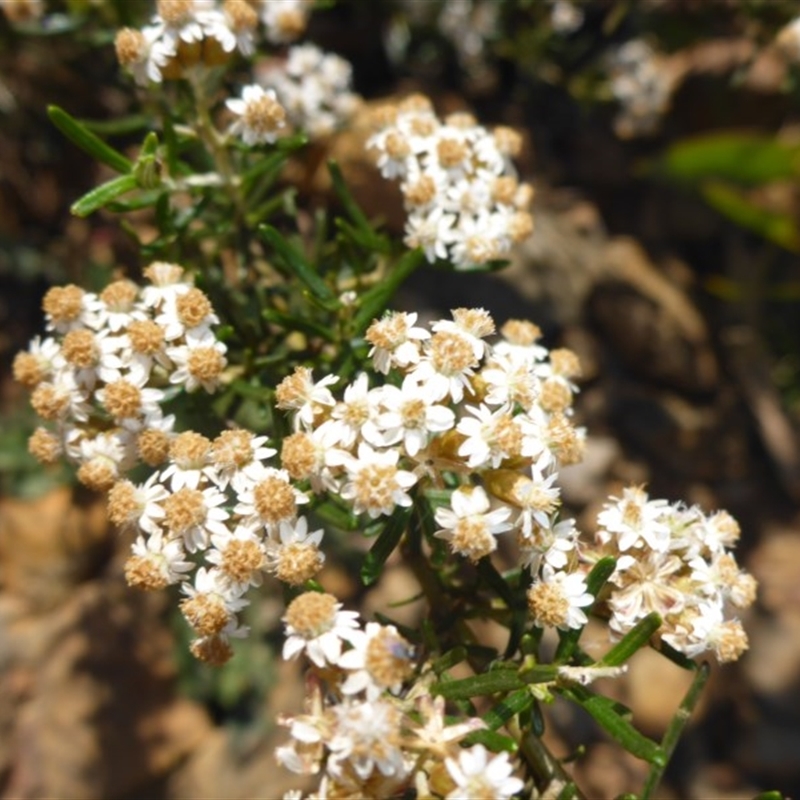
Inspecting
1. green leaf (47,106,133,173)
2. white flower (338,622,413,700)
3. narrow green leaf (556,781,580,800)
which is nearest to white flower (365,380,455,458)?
white flower (338,622,413,700)

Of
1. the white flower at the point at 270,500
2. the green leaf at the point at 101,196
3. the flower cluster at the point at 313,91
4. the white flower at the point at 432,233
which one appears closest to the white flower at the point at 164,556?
the white flower at the point at 270,500

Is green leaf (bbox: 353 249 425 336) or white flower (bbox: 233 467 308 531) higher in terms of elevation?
green leaf (bbox: 353 249 425 336)

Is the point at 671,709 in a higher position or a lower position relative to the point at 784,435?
lower

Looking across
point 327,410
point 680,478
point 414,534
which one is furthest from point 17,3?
point 680,478

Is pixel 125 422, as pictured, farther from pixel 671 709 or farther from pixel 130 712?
pixel 671 709

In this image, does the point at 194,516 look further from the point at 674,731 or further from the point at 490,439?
the point at 674,731

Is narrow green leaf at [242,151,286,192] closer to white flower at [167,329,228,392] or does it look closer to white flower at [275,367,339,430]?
white flower at [167,329,228,392]

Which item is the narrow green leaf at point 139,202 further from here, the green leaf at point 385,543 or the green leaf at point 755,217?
the green leaf at point 755,217
